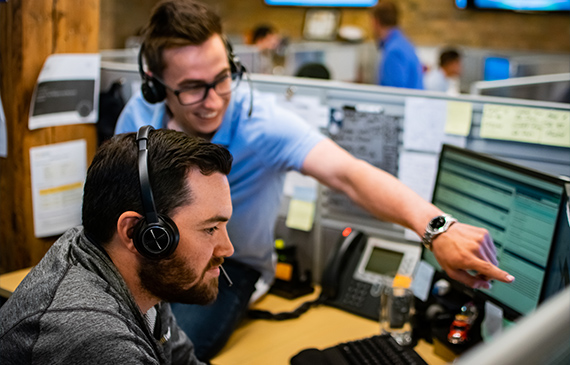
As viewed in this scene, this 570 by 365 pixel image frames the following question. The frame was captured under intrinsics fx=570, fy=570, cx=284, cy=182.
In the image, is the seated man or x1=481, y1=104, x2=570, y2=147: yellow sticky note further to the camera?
x1=481, y1=104, x2=570, y2=147: yellow sticky note

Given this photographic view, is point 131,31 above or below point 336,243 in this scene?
above

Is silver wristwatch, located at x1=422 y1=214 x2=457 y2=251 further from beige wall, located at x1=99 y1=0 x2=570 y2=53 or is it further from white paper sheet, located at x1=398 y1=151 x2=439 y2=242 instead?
beige wall, located at x1=99 y1=0 x2=570 y2=53

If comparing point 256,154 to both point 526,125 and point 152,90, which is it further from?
point 526,125

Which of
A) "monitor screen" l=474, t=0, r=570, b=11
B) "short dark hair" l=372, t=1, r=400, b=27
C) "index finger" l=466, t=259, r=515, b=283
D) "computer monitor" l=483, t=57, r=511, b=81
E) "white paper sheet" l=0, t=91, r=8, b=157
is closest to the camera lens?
"index finger" l=466, t=259, r=515, b=283

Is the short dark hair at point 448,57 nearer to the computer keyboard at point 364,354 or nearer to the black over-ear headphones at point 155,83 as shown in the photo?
the black over-ear headphones at point 155,83

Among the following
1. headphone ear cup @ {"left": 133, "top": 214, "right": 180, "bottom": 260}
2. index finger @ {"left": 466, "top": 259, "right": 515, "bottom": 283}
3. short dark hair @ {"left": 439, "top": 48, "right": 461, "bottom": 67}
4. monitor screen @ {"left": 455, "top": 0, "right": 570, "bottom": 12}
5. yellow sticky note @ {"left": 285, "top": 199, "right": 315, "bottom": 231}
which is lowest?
yellow sticky note @ {"left": 285, "top": 199, "right": 315, "bottom": 231}

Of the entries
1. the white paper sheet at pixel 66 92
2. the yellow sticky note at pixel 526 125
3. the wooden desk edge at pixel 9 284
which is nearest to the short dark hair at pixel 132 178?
the wooden desk edge at pixel 9 284

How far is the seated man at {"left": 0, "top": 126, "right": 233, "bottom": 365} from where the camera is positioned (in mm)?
771

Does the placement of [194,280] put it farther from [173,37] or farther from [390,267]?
[390,267]

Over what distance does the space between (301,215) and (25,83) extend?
921mm

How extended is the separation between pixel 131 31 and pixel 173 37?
5.95m

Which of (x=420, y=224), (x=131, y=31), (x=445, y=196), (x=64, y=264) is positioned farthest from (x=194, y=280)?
(x=131, y=31)

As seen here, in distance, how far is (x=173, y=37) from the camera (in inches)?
54.6

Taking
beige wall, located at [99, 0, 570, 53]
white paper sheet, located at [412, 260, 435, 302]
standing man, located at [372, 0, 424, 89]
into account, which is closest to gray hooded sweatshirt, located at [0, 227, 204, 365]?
white paper sheet, located at [412, 260, 435, 302]
